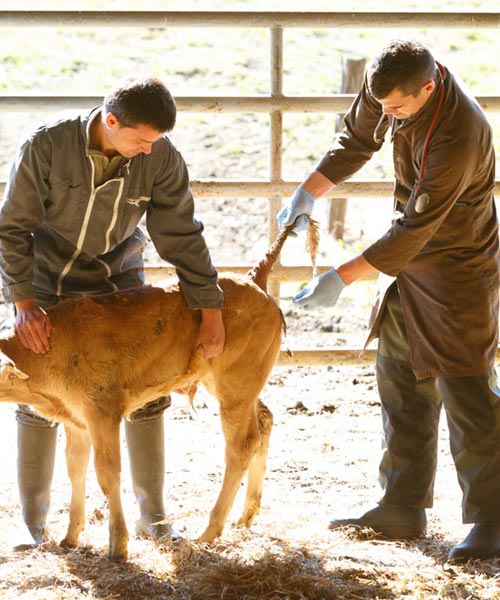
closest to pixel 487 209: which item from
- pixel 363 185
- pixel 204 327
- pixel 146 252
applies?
pixel 204 327

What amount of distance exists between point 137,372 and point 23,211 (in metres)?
0.88

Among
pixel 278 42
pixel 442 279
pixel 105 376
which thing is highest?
pixel 278 42

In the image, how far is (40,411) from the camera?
13.5 feet

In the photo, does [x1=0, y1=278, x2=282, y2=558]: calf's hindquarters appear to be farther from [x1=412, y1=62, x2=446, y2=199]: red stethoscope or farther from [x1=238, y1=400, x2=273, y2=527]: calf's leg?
[x1=412, y1=62, x2=446, y2=199]: red stethoscope

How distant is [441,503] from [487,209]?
1.68m

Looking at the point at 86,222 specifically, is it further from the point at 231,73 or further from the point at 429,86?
the point at 231,73

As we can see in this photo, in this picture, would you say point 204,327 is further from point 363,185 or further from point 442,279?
point 363,185

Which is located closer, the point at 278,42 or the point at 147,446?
the point at 147,446

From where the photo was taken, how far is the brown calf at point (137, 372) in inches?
159

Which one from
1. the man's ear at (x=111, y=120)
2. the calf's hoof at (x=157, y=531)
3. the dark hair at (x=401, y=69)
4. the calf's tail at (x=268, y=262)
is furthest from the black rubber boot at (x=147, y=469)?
the dark hair at (x=401, y=69)

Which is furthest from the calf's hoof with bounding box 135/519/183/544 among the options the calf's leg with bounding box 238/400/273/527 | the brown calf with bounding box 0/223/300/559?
the calf's leg with bounding box 238/400/273/527

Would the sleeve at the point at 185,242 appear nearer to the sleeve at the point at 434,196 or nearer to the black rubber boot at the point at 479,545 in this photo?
the sleeve at the point at 434,196

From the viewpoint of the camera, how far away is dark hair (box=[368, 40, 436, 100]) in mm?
3885

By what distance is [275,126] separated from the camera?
6.06 meters
